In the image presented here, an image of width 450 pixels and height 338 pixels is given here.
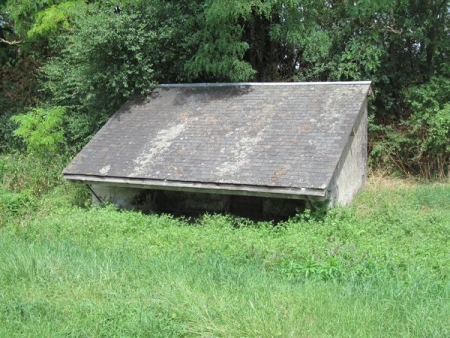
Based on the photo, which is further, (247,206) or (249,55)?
(249,55)

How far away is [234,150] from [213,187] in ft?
3.84

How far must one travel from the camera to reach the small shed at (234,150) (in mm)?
9570

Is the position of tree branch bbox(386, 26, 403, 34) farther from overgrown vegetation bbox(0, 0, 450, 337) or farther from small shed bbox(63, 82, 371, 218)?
small shed bbox(63, 82, 371, 218)

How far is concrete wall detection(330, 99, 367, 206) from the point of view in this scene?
10.1 metres

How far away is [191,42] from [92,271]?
8.92 meters

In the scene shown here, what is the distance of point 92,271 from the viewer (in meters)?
6.09

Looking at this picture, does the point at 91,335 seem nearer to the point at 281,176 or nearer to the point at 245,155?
the point at 281,176

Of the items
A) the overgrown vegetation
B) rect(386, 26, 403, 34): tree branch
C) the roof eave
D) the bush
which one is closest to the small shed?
the roof eave

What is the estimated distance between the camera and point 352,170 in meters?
11.4

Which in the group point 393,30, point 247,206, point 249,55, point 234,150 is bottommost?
point 247,206

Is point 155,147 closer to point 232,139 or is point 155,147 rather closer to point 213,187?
point 232,139

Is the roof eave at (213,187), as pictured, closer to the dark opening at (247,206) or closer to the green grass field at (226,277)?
the green grass field at (226,277)

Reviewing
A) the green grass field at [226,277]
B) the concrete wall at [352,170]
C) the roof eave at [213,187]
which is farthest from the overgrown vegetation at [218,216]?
the roof eave at [213,187]

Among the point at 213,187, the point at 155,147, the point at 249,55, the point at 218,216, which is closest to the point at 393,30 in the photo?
the point at 249,55
